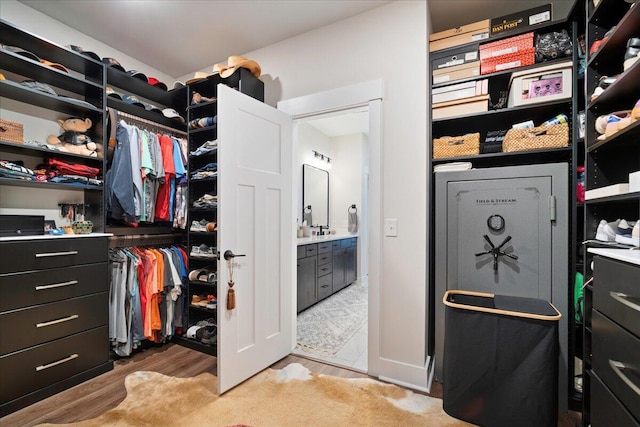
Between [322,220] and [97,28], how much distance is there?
3708mm

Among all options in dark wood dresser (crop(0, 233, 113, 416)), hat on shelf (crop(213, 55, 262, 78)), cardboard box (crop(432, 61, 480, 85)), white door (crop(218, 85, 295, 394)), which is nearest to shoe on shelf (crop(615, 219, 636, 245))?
cardboard box (crop(432, 61, 480, 85))

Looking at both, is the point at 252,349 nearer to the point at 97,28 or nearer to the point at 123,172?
the point at 123,172

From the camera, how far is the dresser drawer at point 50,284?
168 cm

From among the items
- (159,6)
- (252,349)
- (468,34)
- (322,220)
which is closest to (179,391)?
(252,349)

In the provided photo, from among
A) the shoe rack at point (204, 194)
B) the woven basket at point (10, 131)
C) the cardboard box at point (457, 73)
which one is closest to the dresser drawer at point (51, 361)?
the shoe rack at point (204, 194)

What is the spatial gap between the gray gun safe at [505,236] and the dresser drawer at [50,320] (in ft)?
8.07

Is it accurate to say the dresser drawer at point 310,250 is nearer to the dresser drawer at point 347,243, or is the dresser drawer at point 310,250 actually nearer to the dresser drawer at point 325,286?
the dresser drawer at point 325,286

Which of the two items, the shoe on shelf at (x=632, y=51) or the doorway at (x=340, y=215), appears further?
the doorway at (x=340, y=215)

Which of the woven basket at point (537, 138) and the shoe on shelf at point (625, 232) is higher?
the woven basket at point (537, 138)

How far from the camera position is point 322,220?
16.7ft

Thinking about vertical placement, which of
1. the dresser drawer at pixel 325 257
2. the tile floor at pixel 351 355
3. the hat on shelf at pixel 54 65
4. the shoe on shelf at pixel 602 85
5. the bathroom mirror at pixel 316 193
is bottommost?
the tile floor at pixel 351 355

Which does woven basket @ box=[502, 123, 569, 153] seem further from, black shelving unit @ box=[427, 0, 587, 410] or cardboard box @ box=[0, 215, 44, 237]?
cardboard box @ box=[0, 215, 44, 237]

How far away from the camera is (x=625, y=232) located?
131 cm

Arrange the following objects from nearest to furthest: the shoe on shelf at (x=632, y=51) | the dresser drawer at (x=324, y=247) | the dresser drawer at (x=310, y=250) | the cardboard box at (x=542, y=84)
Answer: the shoe on shelf at (x=632, y=51), the cardboard box at (x=542, y=84), the dresser drawer at (x=310, y=250), the dresser drawer at (x=324, y=247)
